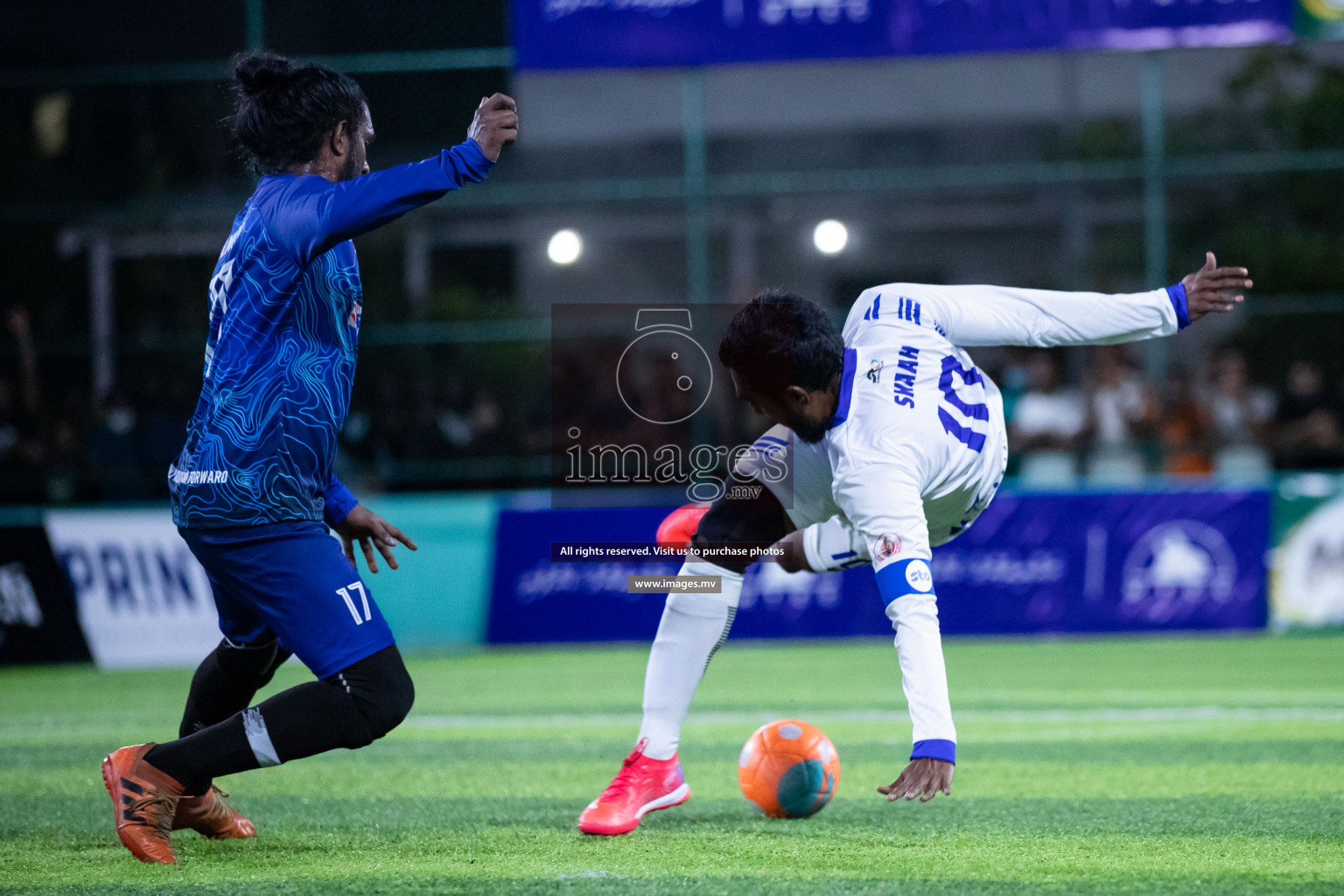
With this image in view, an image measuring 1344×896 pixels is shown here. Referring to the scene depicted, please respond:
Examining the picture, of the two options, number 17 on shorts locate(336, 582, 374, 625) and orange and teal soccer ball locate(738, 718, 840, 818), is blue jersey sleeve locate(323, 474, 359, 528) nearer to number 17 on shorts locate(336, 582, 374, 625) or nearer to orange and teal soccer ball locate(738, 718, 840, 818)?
number 17 on shorts locate(336, 582, 374, 625)

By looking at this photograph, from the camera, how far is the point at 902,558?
12.7 feet

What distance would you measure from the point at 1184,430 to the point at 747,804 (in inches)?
344

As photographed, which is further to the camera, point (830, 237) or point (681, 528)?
point (830, 237)

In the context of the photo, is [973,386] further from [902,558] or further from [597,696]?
[597,696]

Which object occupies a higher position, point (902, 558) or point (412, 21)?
point (412, 21)

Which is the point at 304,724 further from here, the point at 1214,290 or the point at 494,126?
→ the point at 1214,290

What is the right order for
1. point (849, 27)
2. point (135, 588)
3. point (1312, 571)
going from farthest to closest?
point (849, 27) < point (1312, 571) < point (135, 588)

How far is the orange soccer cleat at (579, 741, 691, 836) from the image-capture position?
451 cm

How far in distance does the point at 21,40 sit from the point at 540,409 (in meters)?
9.39

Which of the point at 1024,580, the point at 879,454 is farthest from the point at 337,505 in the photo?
the point at 1024,580

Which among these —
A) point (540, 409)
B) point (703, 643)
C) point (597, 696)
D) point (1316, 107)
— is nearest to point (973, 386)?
point (703, 643)

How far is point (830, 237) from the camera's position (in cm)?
2069

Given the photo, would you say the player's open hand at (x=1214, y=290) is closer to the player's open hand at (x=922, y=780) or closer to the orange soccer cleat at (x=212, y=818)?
the player's open hand at (x=922, y=780)

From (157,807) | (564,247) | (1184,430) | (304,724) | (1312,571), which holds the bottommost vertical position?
(1312,571)
